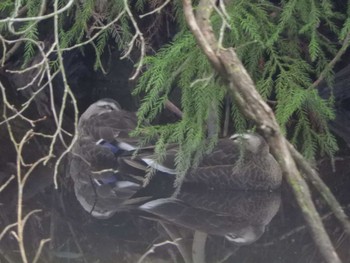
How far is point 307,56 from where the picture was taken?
20.6 ft

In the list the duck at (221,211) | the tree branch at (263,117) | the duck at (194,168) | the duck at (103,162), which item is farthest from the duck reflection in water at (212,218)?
the tree branch at (263,117)

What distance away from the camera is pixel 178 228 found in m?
5.15

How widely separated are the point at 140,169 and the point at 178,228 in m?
1.22

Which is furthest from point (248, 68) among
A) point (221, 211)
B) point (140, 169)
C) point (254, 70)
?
point (140, 169)

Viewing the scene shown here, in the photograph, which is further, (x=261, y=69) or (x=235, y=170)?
(x=235, y=170)

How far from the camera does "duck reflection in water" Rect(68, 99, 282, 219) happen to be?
231 inches

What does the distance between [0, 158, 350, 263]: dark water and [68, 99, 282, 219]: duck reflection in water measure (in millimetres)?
109

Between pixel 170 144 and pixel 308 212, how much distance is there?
358 centimetres

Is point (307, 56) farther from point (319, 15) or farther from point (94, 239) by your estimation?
point (94, 239)

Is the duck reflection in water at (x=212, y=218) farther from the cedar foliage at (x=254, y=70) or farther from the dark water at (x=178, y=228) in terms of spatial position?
the cedar foliage at (x=254, y=70)

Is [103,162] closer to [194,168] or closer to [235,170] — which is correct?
[194,168]

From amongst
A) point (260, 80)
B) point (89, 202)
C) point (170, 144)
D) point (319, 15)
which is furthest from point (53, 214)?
point (319, 15)

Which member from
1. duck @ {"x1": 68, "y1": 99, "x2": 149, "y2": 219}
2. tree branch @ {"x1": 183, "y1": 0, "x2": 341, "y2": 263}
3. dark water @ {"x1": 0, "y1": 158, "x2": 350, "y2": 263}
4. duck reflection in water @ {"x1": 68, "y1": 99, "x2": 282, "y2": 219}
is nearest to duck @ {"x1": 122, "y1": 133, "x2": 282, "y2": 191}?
duck reflection in water @ {"x1": 68, "y1": 99, "x2": 282, "y2": 219}

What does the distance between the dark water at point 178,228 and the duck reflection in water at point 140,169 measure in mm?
109
